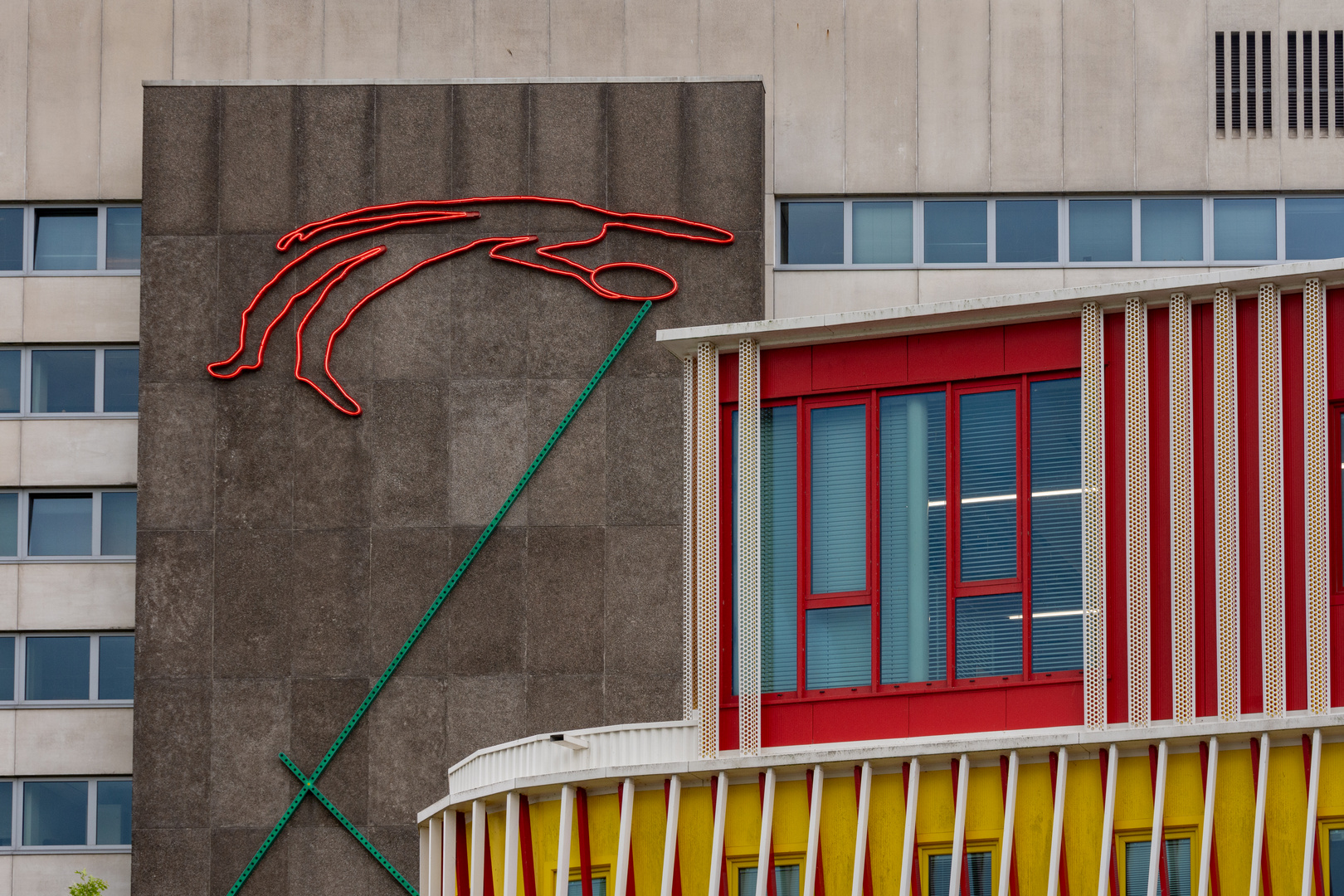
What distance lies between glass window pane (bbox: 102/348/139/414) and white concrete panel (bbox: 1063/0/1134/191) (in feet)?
50.9

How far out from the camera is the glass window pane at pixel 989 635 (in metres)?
22.3

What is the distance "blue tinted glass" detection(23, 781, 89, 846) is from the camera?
35.6 metres

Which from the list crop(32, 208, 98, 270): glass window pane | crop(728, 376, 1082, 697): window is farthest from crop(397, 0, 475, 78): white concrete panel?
crop(728, 376, 1082, 697): window

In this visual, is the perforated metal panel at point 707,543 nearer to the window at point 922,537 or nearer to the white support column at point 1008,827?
the window at point 922,537

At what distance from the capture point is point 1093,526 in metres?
22.1

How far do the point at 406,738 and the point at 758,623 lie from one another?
10859mm

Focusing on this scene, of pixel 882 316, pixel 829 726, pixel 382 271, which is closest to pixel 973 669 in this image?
pixel 829 726

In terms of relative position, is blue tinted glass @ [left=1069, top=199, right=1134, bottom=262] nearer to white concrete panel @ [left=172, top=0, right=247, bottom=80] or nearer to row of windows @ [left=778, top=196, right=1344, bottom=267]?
row of windows @ [left=778, top=196, right=1344, bottom=267]

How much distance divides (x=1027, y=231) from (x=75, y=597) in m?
16.5

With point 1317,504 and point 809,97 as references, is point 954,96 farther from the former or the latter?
point 1317,504

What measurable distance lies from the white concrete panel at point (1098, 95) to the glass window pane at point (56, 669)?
17670 mm

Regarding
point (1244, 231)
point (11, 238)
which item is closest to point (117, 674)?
point (11, 238)

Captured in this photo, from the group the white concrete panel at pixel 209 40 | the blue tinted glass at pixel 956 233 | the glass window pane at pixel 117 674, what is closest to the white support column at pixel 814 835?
the blue tinted glass at pixel 956 233

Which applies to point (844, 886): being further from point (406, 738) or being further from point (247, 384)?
point (247, 384)
